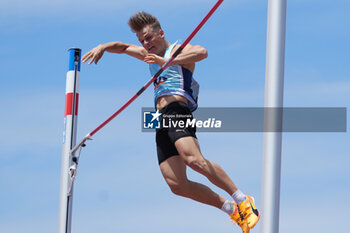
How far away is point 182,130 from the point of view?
18.6 feet

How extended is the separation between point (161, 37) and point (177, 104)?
88 cm

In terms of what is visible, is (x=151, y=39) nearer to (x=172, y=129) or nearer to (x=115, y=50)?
(x=115, y=50)

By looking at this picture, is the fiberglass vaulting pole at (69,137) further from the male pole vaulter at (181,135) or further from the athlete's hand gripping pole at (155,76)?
the male pole vaulter at (181,135)

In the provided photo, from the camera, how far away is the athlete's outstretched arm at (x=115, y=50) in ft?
21.3

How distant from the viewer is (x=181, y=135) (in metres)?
5.62

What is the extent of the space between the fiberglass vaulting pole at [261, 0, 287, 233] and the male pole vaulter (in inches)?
70.3

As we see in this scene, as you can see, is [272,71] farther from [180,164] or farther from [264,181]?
[180,164]

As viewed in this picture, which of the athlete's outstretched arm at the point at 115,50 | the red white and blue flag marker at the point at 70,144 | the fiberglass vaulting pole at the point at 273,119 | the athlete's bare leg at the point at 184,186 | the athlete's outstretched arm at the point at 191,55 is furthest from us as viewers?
the red white and blue flag marker at the point at 70,144

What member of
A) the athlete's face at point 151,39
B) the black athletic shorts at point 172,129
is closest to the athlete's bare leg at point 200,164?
the black athletic shorts at point 172,129

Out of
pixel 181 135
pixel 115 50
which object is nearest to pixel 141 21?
pixel 115 50

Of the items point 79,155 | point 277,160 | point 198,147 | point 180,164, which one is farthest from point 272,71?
point 79,155

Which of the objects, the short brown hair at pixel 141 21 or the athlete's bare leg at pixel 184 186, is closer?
the athlete's bare leg at pixel 184 186

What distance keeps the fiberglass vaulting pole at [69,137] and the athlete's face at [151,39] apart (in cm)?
182

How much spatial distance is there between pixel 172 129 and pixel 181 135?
0.49ft
